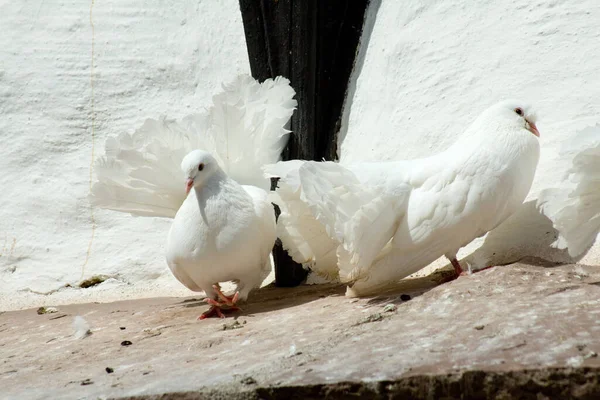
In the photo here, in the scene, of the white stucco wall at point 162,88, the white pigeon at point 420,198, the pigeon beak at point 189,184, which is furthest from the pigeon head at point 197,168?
the white stucco wall at point 162,88

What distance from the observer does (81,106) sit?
629 cm

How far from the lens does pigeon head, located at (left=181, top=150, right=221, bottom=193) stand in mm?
4312

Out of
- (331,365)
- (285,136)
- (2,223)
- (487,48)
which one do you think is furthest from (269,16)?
(331,365)

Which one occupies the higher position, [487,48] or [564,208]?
[487,48]

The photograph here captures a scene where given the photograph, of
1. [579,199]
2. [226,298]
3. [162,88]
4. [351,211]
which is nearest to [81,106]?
[162,88]

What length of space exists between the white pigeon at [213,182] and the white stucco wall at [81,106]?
35.6 inches

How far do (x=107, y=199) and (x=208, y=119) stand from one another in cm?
70

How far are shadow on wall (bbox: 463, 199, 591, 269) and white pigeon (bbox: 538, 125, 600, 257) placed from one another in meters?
0.24

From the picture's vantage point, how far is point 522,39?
5094mm

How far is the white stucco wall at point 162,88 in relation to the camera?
4.98 meters

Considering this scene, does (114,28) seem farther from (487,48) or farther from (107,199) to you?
(487,48)

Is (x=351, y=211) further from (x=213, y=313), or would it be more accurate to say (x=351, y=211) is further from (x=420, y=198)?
(x=213, y=313)

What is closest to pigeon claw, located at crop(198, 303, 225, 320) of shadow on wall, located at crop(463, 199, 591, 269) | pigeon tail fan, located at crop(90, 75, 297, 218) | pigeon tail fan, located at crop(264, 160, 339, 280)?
pigeon tail fan, located at crop(264, 160, 339, 280)

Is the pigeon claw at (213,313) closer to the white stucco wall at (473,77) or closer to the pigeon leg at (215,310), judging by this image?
the pigeon leg at (215,310)
